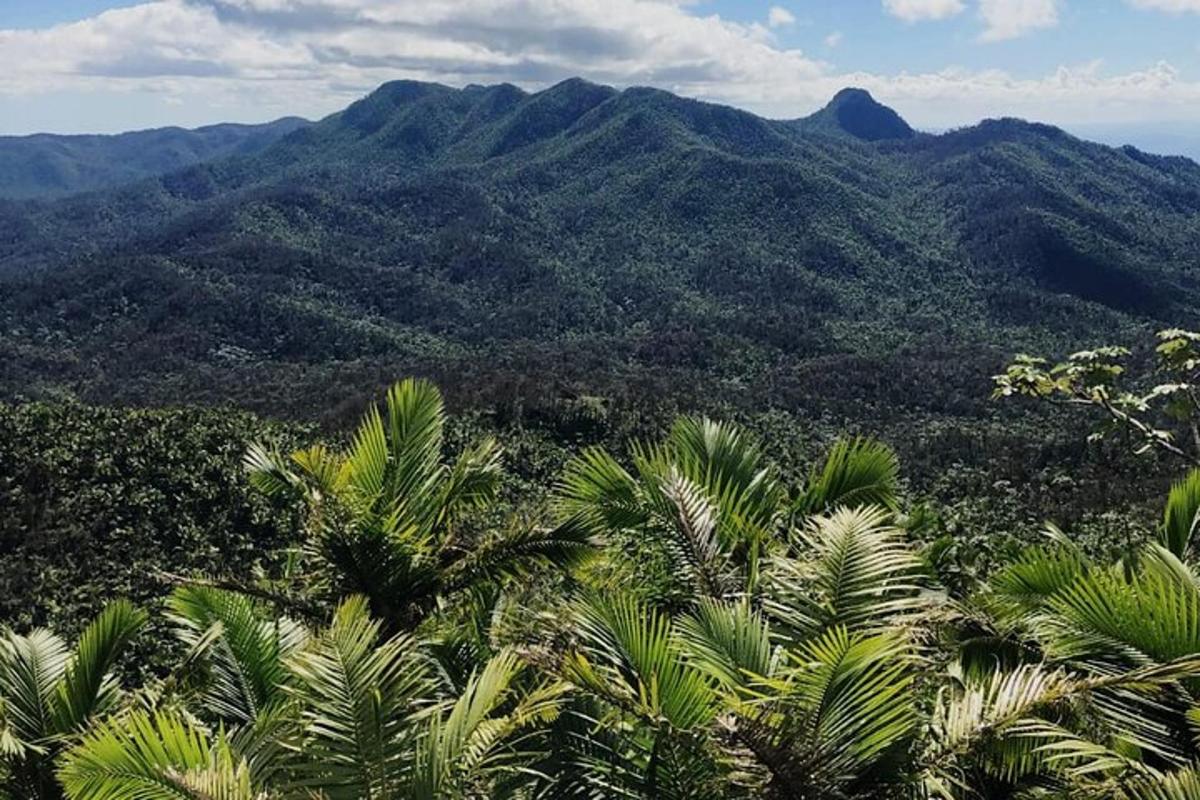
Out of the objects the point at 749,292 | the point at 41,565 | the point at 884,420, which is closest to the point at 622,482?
the point at 41,565

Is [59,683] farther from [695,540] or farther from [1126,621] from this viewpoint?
[1126,621]

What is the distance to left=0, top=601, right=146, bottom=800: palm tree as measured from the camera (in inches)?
263

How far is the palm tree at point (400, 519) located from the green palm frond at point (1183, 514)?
4.27 m

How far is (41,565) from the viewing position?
45281mm

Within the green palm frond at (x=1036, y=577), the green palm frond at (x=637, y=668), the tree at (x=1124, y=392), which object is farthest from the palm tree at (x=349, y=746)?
the tree at (x=1124, y=392)

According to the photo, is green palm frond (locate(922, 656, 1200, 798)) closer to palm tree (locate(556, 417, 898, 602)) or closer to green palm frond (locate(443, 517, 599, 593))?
palm tree (locate(556, 417, 898, 602))

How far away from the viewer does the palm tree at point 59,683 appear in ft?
21.9

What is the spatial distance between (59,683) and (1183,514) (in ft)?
27.4

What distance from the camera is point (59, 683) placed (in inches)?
272

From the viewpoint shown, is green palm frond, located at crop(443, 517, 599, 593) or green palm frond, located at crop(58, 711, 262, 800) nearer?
green palm frond, located at crop(58, 711, 262, 800)

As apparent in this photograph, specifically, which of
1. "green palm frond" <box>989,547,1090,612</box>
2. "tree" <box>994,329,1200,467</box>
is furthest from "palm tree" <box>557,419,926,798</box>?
"tree" <box>994,329,1200,467</box>

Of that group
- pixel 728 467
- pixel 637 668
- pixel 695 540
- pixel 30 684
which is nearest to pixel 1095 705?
pixel 637 668

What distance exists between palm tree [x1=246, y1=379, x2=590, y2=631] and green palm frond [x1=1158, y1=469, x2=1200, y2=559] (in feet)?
14.0

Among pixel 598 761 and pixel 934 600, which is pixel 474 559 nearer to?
pixel 598 761
